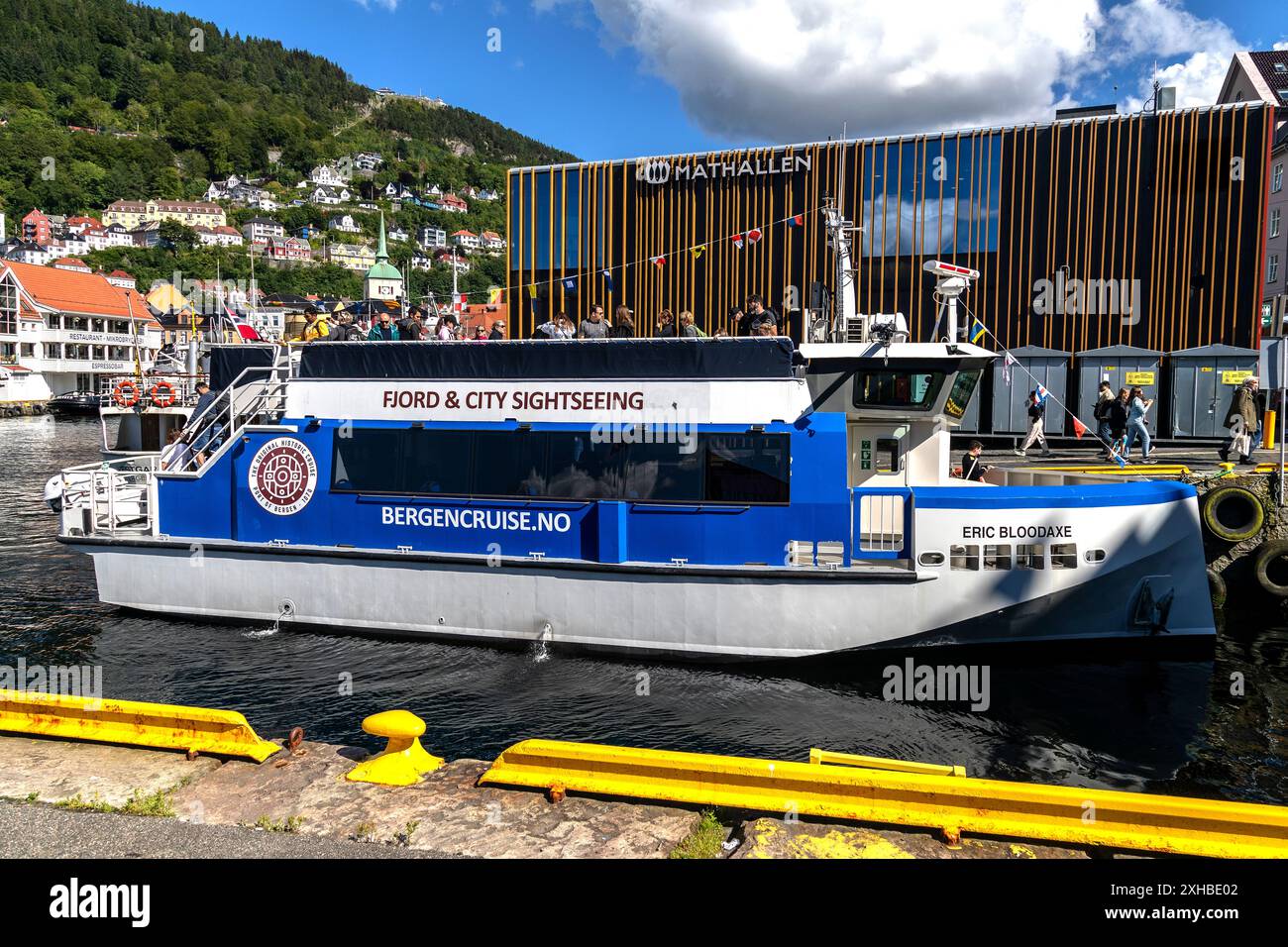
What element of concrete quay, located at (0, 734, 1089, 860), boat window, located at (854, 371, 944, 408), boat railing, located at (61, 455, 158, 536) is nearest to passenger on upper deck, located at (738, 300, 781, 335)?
boat window, located at (854, 371, 944, 408)

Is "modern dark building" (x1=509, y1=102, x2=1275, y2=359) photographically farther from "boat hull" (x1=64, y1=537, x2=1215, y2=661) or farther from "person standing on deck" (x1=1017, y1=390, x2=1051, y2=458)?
"boat hull" (x1=64, y1=537, x2=1215, y2=661)

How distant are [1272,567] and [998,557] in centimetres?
686

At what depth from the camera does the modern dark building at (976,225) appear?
22.8 meters

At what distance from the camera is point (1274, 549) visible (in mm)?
12727

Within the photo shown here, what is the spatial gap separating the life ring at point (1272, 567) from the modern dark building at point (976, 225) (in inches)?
493

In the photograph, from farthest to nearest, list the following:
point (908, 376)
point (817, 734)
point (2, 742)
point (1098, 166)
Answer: point (1098, 166) → point (908, 376) → point (817, 734) → point (2, 742)

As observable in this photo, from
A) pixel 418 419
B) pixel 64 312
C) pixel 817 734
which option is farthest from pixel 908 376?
pixel 64 312

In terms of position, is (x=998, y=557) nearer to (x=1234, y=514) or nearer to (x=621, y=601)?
(x=621, y=601)

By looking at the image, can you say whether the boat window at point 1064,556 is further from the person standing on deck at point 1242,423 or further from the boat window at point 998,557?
the person standing on deck at point 1242,423

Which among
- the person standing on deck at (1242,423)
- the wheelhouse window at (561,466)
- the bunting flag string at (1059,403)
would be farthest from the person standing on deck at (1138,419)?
the wheelhouse window at (561,466)
